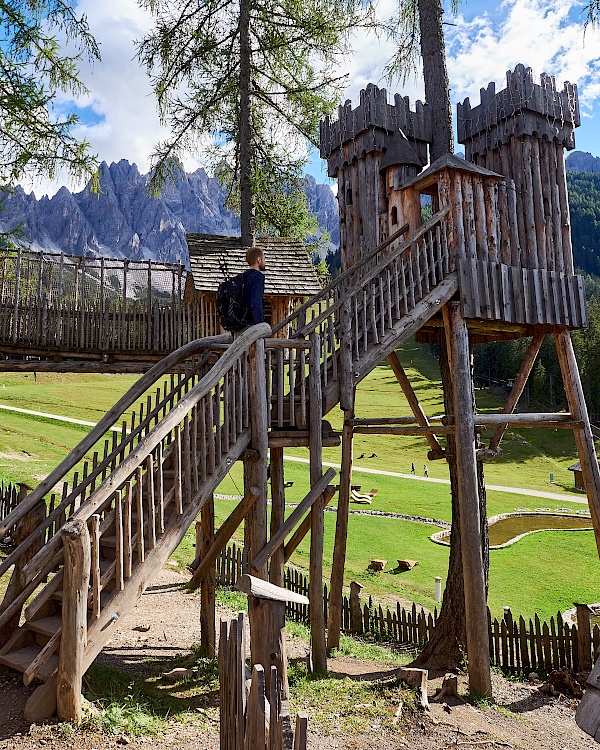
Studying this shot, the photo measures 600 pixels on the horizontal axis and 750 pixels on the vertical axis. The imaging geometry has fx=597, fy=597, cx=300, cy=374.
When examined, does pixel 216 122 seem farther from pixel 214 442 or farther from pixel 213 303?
pixel 214 442

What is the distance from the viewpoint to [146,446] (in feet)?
17.9

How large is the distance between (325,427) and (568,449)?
49483 millimetres

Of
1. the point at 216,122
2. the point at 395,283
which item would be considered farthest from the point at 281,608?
the point at 216,122

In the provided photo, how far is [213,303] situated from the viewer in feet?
51.6

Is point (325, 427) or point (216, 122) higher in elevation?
point (216, 122)

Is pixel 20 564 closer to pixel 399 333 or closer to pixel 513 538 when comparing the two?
pixel 399 333

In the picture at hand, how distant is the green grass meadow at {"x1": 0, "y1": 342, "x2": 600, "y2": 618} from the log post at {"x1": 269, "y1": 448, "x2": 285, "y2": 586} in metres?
6.68

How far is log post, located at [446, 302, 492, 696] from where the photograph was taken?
888 centimetres

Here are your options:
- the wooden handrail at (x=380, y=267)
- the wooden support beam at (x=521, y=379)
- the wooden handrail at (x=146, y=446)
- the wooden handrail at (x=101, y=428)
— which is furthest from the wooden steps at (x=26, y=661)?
the wooden support beam at (x=521, y=379)

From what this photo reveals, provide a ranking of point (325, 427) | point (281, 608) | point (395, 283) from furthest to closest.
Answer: point (395, 283), point (325, 427), point (281, 608)

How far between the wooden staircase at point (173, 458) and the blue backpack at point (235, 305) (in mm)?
455

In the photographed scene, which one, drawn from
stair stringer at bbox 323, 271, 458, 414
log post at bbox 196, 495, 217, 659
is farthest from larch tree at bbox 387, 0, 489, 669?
log post at bbox 196, 495, 217, 659

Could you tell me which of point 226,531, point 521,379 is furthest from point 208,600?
point 521,379

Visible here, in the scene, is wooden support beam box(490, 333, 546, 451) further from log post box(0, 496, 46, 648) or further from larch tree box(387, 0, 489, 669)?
log post box(0, 496, 46, 648)
